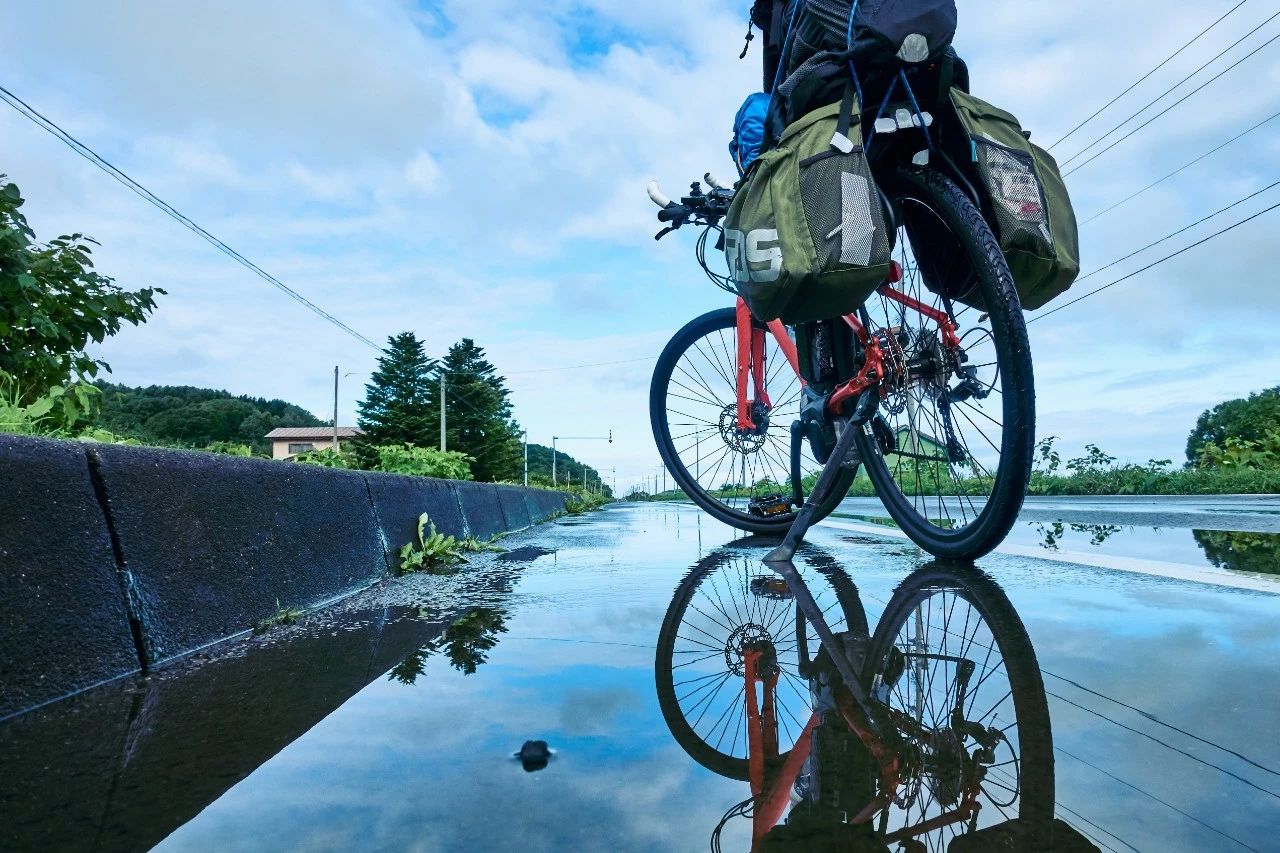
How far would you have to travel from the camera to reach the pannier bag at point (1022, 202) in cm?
238

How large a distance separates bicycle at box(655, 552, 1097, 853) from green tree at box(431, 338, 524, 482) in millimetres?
70243

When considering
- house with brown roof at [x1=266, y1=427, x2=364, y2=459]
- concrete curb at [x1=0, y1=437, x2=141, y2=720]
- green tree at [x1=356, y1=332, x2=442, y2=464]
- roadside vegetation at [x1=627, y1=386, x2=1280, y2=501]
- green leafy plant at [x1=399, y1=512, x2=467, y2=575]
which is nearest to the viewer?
concrete curb at [x1=0, y1=437, x2=141, y2=720]

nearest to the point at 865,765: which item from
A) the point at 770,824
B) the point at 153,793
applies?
the point at 770,824

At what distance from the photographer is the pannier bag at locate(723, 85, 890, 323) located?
2305mm

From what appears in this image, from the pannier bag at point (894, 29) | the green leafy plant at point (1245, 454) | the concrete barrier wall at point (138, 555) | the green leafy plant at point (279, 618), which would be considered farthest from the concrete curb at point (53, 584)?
the green leafy plant at point (1245, 454)

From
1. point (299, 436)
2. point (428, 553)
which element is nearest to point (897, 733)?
point (428, 553)

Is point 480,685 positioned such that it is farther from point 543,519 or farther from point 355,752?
point 543,519

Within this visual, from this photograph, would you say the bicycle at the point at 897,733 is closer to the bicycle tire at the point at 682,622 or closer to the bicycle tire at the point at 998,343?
the bicycle tire at the point at 682,622

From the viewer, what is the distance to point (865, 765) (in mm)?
1067

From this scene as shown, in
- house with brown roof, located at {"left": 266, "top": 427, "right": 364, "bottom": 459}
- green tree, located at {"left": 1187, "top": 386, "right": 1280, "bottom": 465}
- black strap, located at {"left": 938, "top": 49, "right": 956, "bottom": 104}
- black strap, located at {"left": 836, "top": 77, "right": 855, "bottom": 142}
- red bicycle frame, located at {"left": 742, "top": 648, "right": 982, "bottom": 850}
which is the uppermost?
house with brown roof, located at {"left": 266, "top": 427, "right": 364, "bottom": 459}

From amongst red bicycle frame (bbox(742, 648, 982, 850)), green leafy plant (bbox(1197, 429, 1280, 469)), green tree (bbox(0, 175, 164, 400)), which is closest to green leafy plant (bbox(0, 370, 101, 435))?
green tree (bbox(0, 175, 164, 400))

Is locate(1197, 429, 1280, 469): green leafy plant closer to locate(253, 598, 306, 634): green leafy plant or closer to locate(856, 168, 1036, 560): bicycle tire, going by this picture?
locate(856, 168, 1036, 560): bicycle tire

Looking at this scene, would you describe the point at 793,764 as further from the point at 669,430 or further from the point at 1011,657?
the point at 669,430

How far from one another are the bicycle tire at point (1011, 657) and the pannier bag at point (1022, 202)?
0.95m
